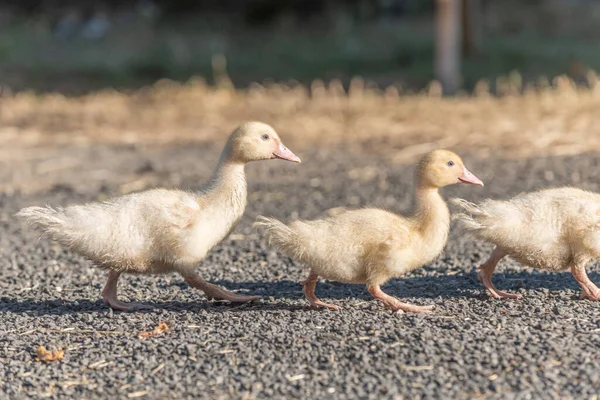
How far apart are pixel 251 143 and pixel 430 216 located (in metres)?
1.16

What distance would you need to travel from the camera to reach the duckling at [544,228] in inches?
209

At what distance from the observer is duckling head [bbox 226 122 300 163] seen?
567 cm

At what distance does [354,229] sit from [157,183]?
16.7 ft

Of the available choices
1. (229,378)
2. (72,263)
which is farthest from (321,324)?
(72,263)

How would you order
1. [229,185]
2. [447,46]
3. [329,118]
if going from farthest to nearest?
1. [447,46]
2. [329,118]
3. [229,185]

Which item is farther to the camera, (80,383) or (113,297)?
(113,297)

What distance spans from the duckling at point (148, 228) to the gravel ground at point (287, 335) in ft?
0.94

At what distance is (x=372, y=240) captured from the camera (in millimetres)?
5211

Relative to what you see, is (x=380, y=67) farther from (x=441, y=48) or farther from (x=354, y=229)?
(x=354, y=229)

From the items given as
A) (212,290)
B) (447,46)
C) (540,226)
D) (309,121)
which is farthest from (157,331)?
(447,46)

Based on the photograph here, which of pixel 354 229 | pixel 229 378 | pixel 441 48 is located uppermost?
pixel 441 48

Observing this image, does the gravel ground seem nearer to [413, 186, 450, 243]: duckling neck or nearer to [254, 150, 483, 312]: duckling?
[254, 150, 483, 312]: duckling

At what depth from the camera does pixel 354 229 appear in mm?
5270

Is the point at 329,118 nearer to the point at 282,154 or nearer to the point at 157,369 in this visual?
the point at 282,154
